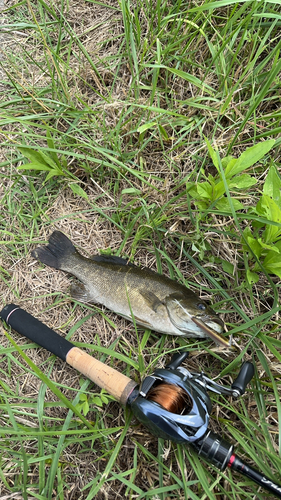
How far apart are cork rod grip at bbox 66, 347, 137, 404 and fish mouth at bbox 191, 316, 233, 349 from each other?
68cm

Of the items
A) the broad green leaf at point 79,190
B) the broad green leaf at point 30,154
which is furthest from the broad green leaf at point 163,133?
the broad green leaf at point 30,154

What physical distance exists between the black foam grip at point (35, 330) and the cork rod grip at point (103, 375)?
98 mm

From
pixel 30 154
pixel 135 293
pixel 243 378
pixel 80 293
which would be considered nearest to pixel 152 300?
pixel 135 293

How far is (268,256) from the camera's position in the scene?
2477 millimetres

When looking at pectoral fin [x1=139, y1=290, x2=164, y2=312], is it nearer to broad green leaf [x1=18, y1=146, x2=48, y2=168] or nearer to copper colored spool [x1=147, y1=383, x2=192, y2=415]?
copper colored spool [x1=147, y1=383, x2=192, y2=415]

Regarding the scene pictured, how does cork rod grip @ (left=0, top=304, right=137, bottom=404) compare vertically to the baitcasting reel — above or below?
below

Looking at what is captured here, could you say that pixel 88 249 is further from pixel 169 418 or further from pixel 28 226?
pixel 169 418

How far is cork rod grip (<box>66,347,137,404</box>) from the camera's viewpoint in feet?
7.79

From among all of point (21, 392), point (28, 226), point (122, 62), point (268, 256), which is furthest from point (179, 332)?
point (122, 62)

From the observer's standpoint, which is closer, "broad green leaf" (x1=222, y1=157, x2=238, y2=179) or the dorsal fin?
"broad green leaf" (x1=222, y1=157, x2=238, y2=179)

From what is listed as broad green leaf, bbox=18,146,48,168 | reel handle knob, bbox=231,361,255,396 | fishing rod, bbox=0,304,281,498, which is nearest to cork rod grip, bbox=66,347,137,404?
fishing rod, bbox=0,304,281,498

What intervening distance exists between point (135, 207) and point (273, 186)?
124cm

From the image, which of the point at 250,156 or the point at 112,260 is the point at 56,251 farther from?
the point at 250,156

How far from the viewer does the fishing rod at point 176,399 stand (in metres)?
2.10
